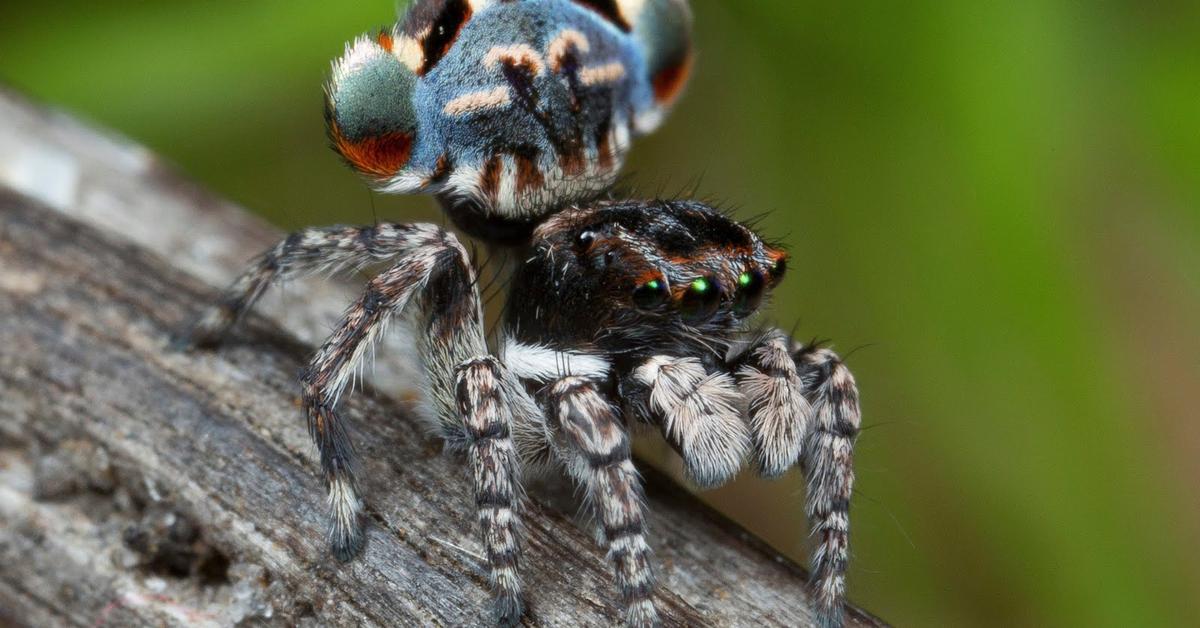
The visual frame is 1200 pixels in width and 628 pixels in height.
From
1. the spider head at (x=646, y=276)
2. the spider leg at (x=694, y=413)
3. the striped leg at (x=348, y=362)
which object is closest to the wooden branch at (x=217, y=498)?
the striped leg at (x=348, y=362)

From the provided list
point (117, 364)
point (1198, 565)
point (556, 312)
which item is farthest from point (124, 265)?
point (1198, 565)

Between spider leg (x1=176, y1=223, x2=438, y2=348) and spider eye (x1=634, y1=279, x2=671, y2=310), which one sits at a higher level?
spider eye (x1=634, y1=279, x2=671, y2=310)

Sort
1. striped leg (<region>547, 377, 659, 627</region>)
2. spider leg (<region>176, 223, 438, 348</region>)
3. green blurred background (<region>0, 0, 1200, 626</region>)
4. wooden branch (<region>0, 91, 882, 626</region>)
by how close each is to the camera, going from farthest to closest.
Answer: green blurred background (<region>0, 0, 1200, 626</region>)
spider leg (<region>176, 223, 438, 348</region>)
wooden branch (<region>0, 91, 882, 626</region>)
striped leg (<region>547, 377, 659, 627</region>)

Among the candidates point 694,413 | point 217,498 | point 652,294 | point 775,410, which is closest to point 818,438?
point 775,410

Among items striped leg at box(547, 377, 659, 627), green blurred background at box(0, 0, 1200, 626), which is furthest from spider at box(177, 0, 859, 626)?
green blurred background at box(0, 0, 1200, 626)

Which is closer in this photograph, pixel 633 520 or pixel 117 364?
pixel 633 520

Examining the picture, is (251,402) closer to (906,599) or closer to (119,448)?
(119,448)

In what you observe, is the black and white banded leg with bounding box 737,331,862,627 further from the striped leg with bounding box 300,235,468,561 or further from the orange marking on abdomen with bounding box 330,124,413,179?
the orange marking on abdomen with bounding box 330,124,413,179
